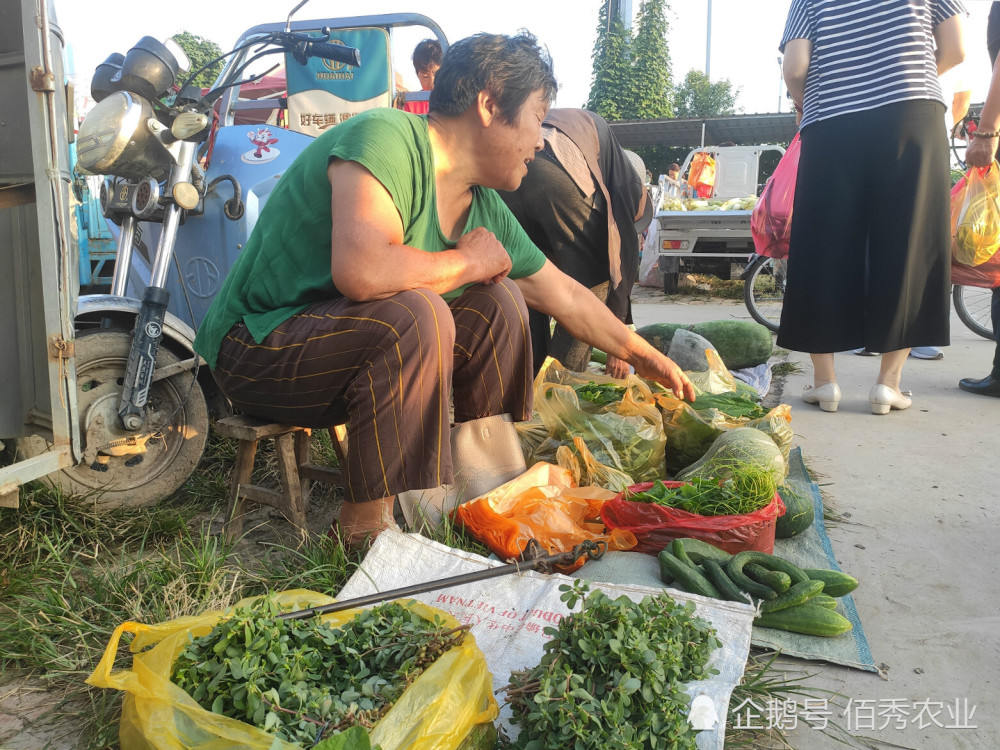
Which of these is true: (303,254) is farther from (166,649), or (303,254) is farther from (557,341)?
(557,341)

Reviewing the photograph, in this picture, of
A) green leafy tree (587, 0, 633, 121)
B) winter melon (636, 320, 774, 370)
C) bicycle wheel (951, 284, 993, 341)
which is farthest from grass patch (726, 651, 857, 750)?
green leafy tree (587, 0, 633, 121)

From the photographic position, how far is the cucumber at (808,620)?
185 cm

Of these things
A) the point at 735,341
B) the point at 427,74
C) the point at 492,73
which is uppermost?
the point at 427,74

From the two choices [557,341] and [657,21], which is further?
[657,21]

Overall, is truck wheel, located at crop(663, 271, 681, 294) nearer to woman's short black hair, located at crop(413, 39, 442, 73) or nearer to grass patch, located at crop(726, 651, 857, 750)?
woman's short black hair, located at crop(413, 39, 442, 73)

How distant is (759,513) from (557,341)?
1.92 m

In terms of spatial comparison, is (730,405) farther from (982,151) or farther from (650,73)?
(650,73)

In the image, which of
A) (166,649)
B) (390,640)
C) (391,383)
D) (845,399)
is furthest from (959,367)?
(166,649)

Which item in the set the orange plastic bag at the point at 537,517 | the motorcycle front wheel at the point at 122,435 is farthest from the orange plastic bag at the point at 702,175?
the motorcycle front wheel at the point at 122,435

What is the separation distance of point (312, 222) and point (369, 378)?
20.0 inches

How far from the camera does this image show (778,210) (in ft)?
14.5

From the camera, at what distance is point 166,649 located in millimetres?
1362

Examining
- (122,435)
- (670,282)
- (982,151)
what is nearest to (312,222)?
(122,435)

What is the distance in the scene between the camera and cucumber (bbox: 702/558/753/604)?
185 cm
